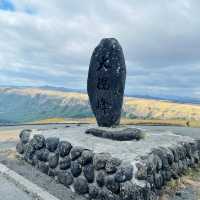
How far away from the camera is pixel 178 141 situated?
1395cm

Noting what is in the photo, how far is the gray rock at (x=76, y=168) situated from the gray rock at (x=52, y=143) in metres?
1.56

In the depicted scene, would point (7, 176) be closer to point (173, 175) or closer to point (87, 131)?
point (87, 131)

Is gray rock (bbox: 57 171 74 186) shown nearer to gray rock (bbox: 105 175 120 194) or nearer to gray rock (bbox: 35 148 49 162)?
gray rock (bbox: 35 148 49 162)

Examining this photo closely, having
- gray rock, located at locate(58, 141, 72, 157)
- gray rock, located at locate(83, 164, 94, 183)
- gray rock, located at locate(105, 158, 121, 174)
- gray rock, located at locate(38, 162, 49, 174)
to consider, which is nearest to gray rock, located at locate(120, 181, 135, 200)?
gray rock, located at locate(105, 158, 121, 174)

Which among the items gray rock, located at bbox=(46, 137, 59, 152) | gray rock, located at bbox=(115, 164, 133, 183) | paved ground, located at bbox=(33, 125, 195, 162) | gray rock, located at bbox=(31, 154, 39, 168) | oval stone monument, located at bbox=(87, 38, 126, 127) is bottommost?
gray rock, located at bbox=(31, 154, 39, 168)

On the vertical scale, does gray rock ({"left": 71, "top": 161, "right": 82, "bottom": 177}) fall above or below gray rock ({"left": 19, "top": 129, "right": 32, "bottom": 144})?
below

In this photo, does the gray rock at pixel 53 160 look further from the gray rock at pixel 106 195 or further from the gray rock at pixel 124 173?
the gray rock at pixel 124 173

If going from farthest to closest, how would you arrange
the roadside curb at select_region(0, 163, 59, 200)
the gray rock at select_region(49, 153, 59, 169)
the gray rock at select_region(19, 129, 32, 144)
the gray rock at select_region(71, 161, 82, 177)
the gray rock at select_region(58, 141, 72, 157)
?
the gray rock at select_region(19, 129, 32, 144) < the gray rock at select_region(49, 153, 59, 169) < the gray rock at select_region(58, 141, 72, 157) < the gray rock at select_region(71, 161, 82, 177) < the roadside curb at select_region(0, 163, 59, 200)

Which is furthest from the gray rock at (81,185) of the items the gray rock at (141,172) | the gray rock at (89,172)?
the gray rock at (141,172)

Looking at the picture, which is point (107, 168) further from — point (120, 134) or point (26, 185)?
point (120, 134)

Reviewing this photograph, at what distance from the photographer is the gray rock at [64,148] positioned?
1220 cm

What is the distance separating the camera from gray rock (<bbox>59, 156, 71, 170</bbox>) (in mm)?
12000

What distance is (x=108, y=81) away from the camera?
14.8 m

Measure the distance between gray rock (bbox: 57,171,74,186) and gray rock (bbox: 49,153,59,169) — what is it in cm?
45
